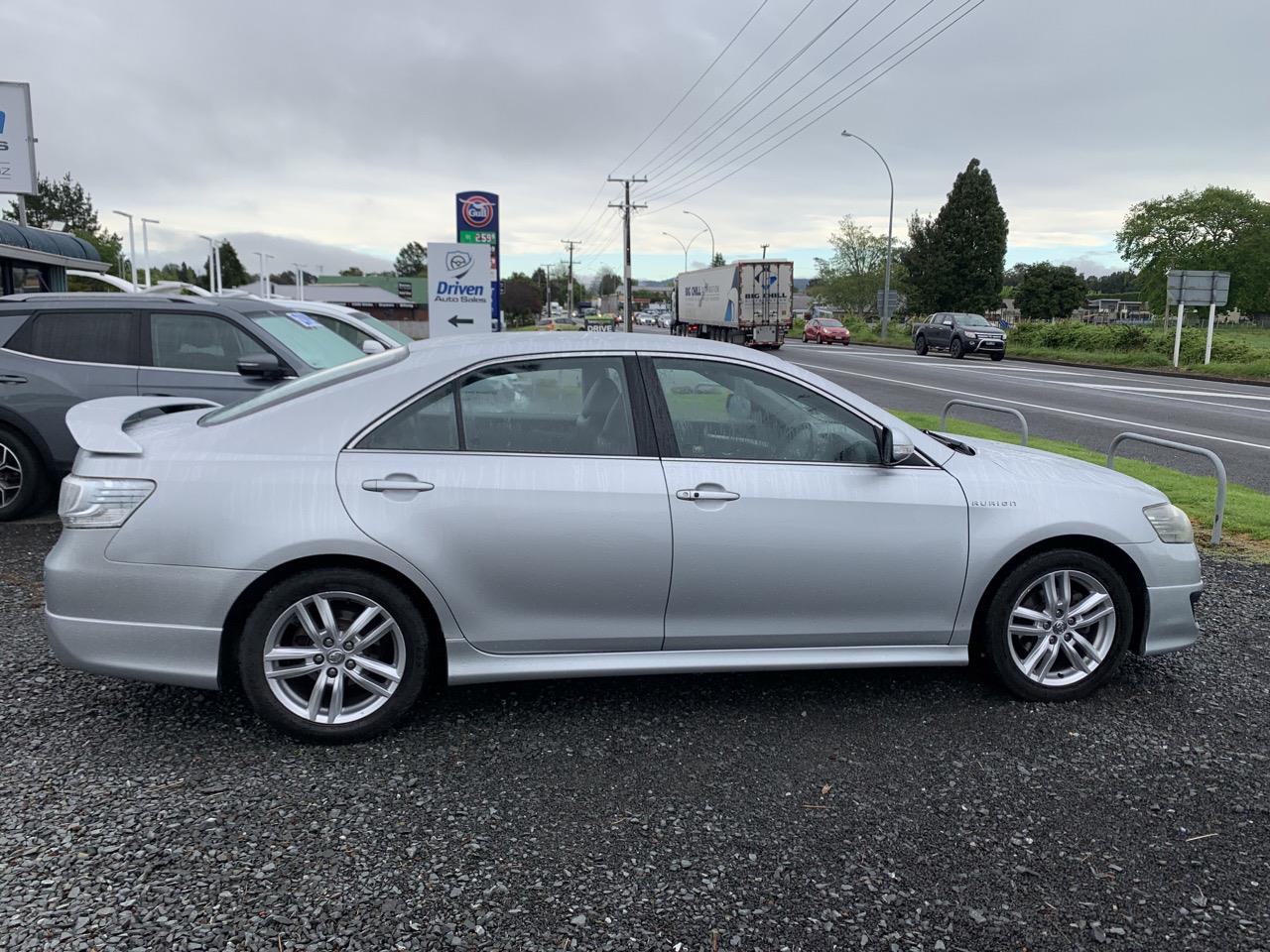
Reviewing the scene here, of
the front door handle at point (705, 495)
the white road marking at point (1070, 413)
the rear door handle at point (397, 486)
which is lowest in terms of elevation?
the white road marking at point (1070, 413)

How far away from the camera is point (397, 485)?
3449 millimetres

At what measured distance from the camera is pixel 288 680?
351 cm

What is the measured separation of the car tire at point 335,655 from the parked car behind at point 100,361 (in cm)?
380

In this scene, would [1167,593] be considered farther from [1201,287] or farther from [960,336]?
[960,336]

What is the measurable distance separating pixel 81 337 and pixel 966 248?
62236mm

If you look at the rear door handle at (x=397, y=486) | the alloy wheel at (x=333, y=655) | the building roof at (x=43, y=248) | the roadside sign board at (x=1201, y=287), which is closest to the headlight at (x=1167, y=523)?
the rear door handle at (x=397, y=486)

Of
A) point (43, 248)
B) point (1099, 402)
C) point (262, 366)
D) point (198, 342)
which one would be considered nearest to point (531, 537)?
point (262, 366)

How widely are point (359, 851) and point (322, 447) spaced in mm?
1453

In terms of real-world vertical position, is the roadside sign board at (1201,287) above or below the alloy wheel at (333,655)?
above

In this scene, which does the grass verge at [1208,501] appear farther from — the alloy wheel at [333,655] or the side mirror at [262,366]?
the side mirror at [262,366]

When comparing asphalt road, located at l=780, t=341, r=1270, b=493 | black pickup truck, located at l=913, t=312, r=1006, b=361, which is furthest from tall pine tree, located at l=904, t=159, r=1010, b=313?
asphalt road, located at l=780, t=341, r=1270, b=493

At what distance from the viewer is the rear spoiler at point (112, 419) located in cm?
344

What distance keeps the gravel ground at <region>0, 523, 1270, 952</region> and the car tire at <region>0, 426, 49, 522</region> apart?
Answer: 306cm

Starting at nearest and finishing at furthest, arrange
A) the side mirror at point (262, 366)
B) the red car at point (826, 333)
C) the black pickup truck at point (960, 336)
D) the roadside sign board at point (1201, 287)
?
the side mirror at point (262, 366) < the roadside sign board at point (1201, 287) < the black pickup truck at point (960, 336) < the red car at point (826, 333)
